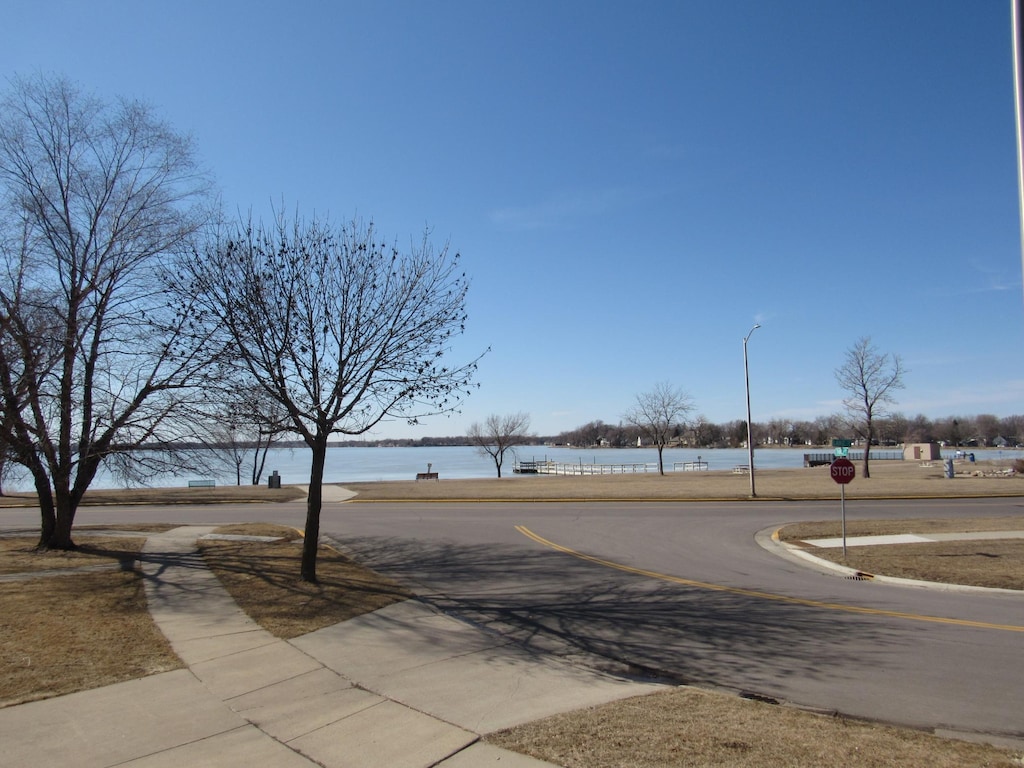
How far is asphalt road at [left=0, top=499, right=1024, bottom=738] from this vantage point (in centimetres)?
684

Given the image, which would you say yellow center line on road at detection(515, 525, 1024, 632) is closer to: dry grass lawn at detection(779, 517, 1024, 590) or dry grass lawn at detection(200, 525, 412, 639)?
dry grass lawn at detection(779, 517, 1024, 590)

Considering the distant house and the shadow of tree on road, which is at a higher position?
the distant house

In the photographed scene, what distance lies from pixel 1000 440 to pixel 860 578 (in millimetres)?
175902

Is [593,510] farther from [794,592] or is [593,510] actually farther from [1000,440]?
[1000,440]

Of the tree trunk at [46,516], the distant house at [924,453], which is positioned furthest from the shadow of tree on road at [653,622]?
the distant house at [924,453]

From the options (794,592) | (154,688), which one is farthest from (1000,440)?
(154,688)

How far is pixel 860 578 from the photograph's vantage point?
1291cm

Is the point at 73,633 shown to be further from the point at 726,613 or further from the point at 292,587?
the point at 726,613

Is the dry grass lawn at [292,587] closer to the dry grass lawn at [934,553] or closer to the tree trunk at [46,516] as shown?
the tree trunk at [46,516]

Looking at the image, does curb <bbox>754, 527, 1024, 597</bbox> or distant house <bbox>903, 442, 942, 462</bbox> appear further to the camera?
distant house <bbox>903, 442, 942, 462</bbox>

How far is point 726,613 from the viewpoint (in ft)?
32.6

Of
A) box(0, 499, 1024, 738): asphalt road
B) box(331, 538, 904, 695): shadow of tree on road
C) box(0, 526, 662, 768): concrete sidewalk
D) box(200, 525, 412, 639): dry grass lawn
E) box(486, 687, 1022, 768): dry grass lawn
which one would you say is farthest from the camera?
box(200, 525, 412, 639): dry grass lawn

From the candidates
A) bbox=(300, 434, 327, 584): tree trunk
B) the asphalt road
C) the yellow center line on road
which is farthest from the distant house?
bbox=(300, 434, 327, 584): tree trunk

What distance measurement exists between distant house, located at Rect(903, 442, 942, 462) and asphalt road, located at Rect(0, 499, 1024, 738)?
175ft
